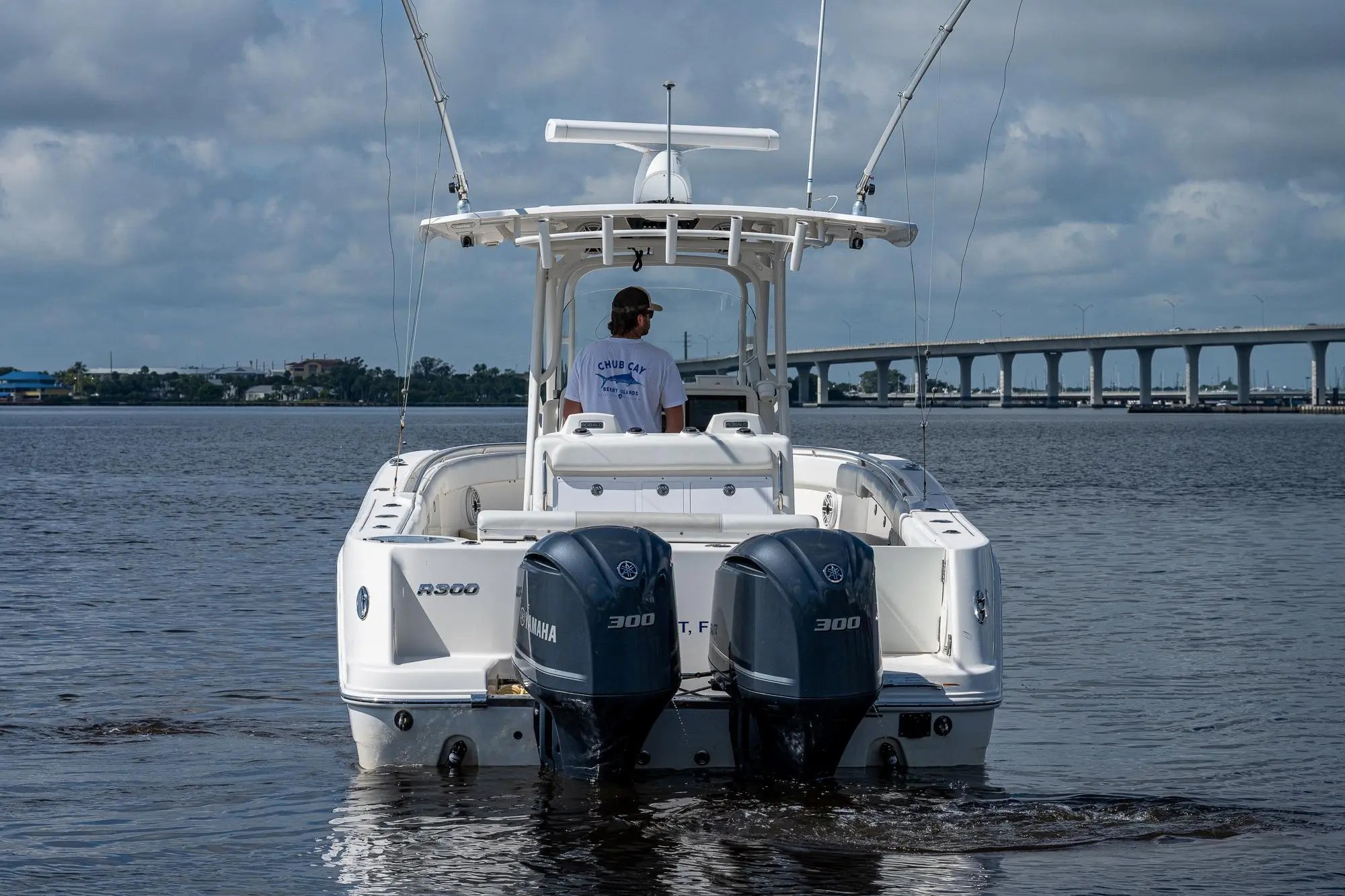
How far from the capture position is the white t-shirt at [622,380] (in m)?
8.79

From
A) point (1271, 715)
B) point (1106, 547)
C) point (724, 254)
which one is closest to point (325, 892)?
point (724, 254)

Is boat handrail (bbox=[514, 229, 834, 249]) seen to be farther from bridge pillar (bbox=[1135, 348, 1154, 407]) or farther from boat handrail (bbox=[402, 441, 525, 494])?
bridge pillar (bbox=[1135, 348, 1154, 407])

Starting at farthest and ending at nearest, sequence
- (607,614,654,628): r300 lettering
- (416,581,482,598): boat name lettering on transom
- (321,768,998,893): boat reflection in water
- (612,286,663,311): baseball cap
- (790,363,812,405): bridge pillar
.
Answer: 1. (790,363,812,405): bridge pillar
2. (612,286,663,311): baseball cap
3. (416,581,482,598): boat name lettering on transom
4. (321,768,998,893): boat reflection in water
5. (607,614,654,628): r300 lettering

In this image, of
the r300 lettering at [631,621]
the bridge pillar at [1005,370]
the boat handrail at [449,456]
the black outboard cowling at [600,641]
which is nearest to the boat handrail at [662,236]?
the boat handrail at [449,456]

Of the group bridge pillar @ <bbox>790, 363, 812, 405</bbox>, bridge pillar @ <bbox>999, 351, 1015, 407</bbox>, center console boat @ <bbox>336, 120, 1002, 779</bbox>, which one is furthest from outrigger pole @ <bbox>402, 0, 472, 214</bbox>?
bridge pillar @ <bbox>999, 351, 1015, 407</bbox>

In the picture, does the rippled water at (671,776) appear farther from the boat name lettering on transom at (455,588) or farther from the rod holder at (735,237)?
the rod holder at (735,237)

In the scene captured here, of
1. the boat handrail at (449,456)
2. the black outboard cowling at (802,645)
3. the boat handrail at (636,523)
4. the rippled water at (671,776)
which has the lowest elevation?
the rippled water at (671,776)

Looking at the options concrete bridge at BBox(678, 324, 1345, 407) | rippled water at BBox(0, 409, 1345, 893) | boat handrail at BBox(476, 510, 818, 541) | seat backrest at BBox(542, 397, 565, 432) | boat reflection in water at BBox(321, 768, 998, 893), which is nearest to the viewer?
boat reflection in water at BBox(321, 768, 998, 893)

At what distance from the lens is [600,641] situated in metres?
6.31

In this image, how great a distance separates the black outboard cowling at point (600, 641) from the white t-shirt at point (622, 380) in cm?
226

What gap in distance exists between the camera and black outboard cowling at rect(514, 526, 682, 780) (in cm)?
633

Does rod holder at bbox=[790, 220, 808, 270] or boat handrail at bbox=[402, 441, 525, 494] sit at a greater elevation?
rod holder at bbox=[790, 220, 808, 270]

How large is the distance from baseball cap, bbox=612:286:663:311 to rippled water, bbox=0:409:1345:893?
2842 millimetres

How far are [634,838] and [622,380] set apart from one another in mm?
2835
